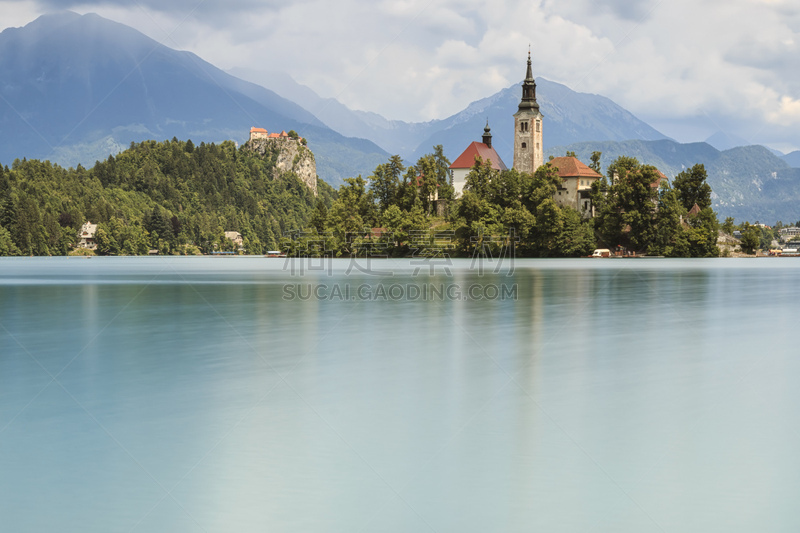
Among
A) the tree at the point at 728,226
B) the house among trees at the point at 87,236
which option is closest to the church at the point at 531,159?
the tree at the point at 728,226

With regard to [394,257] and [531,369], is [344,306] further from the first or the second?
[394,257]

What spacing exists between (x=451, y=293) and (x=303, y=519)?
35630mm

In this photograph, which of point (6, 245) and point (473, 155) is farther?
point (6, 245)

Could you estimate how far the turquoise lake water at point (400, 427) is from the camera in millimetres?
8625

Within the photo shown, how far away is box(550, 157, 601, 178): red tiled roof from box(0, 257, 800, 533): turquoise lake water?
96.1 metres

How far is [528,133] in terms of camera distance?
13500 cm

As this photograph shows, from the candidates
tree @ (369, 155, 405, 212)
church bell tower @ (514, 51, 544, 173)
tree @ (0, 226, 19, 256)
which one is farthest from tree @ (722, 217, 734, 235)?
tree @ (0, 226, 19, 256)

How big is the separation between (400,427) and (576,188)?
372 ft

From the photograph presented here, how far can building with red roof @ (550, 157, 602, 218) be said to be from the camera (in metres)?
121

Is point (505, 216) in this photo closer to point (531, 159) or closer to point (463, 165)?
point (531, 159)

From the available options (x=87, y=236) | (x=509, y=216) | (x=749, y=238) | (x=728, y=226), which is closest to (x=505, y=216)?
(x=509, y=216)

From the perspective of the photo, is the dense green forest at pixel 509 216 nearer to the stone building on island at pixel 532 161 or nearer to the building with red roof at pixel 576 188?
the building with red roof at pixel 576 188

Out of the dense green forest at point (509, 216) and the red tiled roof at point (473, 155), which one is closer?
the dense green forest at point (509, 216)

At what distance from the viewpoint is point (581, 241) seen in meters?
111
